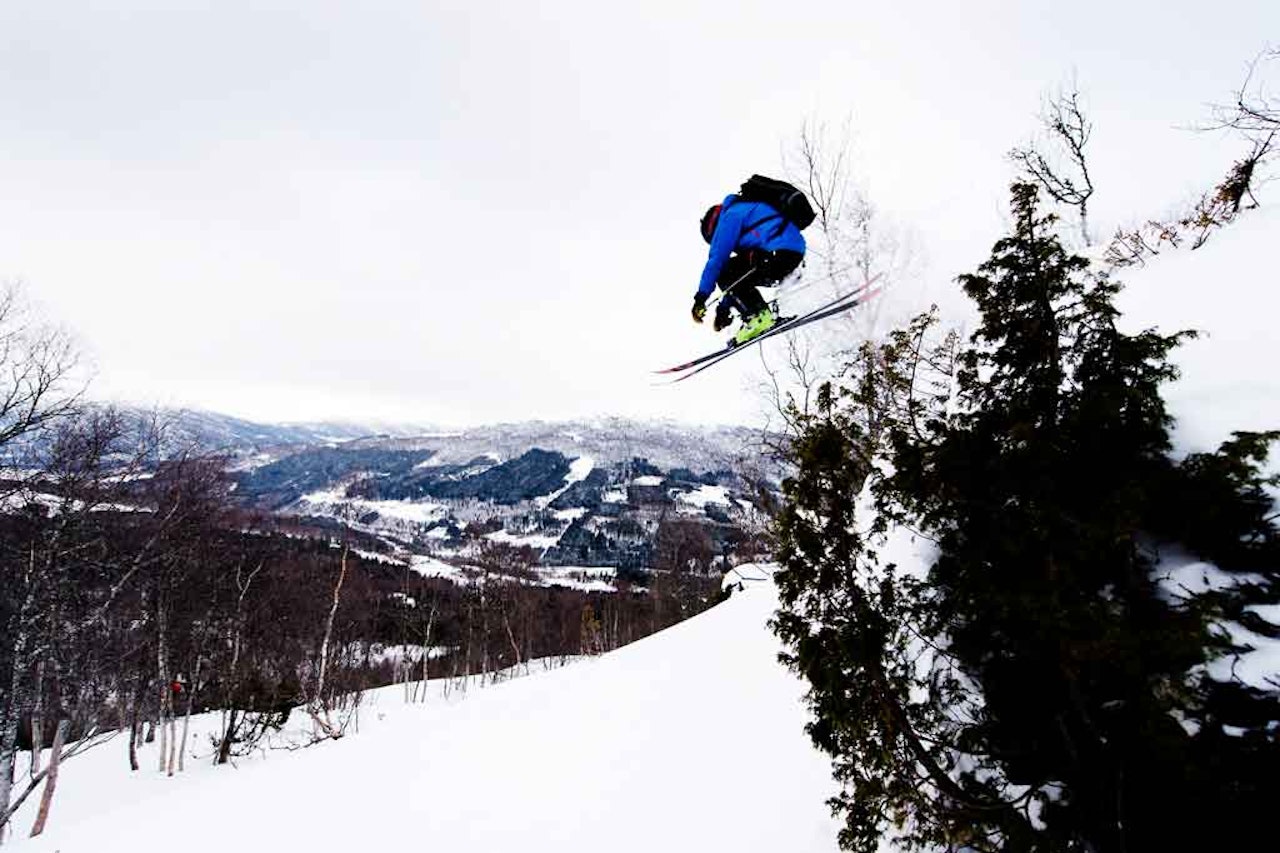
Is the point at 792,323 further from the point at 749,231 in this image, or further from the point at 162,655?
the point at 162,655

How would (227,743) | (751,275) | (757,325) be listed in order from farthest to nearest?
(227,743) < (757,325) < (751,275)

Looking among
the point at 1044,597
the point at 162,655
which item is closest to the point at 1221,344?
the point at 1044,597

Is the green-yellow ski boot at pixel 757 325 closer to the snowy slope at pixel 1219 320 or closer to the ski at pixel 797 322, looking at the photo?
the ski at pixel 797 322

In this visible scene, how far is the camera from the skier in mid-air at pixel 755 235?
251 inches

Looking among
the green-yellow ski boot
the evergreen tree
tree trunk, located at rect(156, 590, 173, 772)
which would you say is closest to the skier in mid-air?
the green-yellow ski boot

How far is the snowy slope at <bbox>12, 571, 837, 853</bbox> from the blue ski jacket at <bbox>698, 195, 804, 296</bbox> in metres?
5.67

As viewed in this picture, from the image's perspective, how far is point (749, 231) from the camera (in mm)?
6438

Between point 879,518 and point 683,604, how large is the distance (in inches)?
1861

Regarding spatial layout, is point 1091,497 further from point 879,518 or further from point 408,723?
point 408,723

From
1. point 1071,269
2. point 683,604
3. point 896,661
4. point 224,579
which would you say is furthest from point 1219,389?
point 683,604

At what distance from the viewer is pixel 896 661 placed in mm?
2688

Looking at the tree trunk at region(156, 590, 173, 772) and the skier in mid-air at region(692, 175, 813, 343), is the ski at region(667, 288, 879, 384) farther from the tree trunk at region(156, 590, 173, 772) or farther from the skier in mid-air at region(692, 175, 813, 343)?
the tree trunk at region(156, 590, 173, 772)

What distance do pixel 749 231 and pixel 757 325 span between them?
1637mm

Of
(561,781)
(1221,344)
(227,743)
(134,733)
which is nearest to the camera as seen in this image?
(1221,344)
